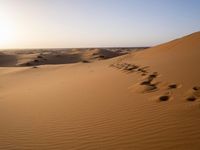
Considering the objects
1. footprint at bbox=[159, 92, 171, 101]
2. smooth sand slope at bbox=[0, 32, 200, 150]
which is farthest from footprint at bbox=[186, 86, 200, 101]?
footprint at bbox=[159, 92, 171, 101]

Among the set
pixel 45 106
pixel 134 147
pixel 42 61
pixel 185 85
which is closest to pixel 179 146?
pixel 134 147

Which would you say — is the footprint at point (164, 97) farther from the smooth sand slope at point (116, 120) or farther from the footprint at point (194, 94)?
the footprint at point (194, 94)

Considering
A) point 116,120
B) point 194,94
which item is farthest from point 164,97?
point 116,120

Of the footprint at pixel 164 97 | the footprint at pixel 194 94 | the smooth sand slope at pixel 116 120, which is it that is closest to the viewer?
the smooth sand slope at pixel 116 120

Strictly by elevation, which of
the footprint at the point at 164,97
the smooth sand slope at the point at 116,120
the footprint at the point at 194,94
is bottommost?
the smooth sand slope at the point at 116,120

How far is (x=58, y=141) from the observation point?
4699 mm

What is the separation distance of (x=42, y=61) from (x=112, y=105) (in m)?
39.4

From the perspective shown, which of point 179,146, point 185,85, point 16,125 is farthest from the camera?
point 185,85

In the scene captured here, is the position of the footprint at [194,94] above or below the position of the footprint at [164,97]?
above

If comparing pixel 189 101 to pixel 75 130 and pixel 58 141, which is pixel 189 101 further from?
pixel 58 141

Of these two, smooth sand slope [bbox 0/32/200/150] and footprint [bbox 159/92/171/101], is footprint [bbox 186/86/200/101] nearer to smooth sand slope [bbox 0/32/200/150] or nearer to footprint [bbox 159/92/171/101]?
smooth sand slope [bbox 0/32/200/150]

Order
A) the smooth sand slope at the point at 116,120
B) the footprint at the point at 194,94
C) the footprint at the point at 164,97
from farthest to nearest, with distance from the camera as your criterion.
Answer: the footprint at the point at 164,97 < the footprint at the point at 194,94 < the smooth sand slope at the point at 116,120

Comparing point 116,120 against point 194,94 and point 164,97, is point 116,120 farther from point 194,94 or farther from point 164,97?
point 194,94

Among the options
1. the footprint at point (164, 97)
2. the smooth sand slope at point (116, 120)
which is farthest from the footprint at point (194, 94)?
the footprint at point (164, 97)
